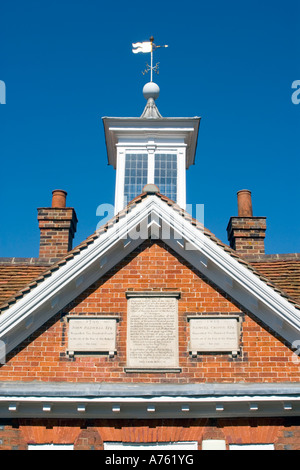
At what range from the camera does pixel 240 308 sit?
10.7m

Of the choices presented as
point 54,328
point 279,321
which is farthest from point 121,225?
point 279,321

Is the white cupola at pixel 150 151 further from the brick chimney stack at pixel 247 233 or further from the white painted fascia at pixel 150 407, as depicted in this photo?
the white painted fascia at pixel 150 407

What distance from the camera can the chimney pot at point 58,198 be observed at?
15117 millimetres

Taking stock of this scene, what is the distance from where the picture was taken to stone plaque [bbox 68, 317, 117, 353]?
34.1ft

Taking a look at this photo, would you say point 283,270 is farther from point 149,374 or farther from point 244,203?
point 149,374

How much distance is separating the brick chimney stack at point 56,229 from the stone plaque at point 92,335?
13.3 ft

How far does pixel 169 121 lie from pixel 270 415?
838cm

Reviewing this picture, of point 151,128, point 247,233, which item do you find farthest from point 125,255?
point 151,128

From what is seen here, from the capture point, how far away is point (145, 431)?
9.77m

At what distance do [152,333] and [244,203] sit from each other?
5847mm

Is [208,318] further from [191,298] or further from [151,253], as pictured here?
[151,253]

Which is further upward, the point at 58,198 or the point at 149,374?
the point at 58,198

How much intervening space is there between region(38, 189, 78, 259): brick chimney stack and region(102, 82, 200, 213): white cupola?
1.39 metres

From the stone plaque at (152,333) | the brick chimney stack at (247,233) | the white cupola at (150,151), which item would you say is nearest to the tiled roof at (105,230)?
the stone plaque at (152,333)
